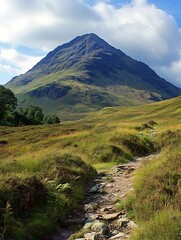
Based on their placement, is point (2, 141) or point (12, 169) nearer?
point (12, 169)

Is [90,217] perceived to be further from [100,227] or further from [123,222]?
[123,222]

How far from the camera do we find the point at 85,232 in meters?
9.66

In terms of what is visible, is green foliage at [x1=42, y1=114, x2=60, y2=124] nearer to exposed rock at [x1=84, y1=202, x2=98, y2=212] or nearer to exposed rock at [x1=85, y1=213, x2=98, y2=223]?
exposed rock at [x1=84, y1=202, x2=98, y2=212]

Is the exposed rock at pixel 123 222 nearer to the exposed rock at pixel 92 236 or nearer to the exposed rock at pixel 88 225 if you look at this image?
the exposed rock at pixel 88 225

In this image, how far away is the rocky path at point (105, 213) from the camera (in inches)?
379

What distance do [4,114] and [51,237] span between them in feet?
290

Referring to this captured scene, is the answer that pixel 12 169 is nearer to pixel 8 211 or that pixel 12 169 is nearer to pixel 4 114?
pixel 8 211

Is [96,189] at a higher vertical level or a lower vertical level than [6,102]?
lower

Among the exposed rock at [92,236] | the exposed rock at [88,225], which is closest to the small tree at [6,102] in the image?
the exposed rock at [88,225]

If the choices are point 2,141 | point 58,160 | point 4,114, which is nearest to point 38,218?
point 58,160

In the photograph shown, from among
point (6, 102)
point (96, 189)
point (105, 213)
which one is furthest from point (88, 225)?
point (6, 102)

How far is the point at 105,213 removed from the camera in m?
11.6

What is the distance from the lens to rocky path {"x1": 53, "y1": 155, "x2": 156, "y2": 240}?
9.62 meters

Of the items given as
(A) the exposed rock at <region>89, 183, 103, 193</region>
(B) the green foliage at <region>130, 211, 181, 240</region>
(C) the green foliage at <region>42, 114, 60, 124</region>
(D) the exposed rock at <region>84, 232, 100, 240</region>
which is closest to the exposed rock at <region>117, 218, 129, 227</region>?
(D) the exposed rock at <region>84, 232, 100, 240</region>
